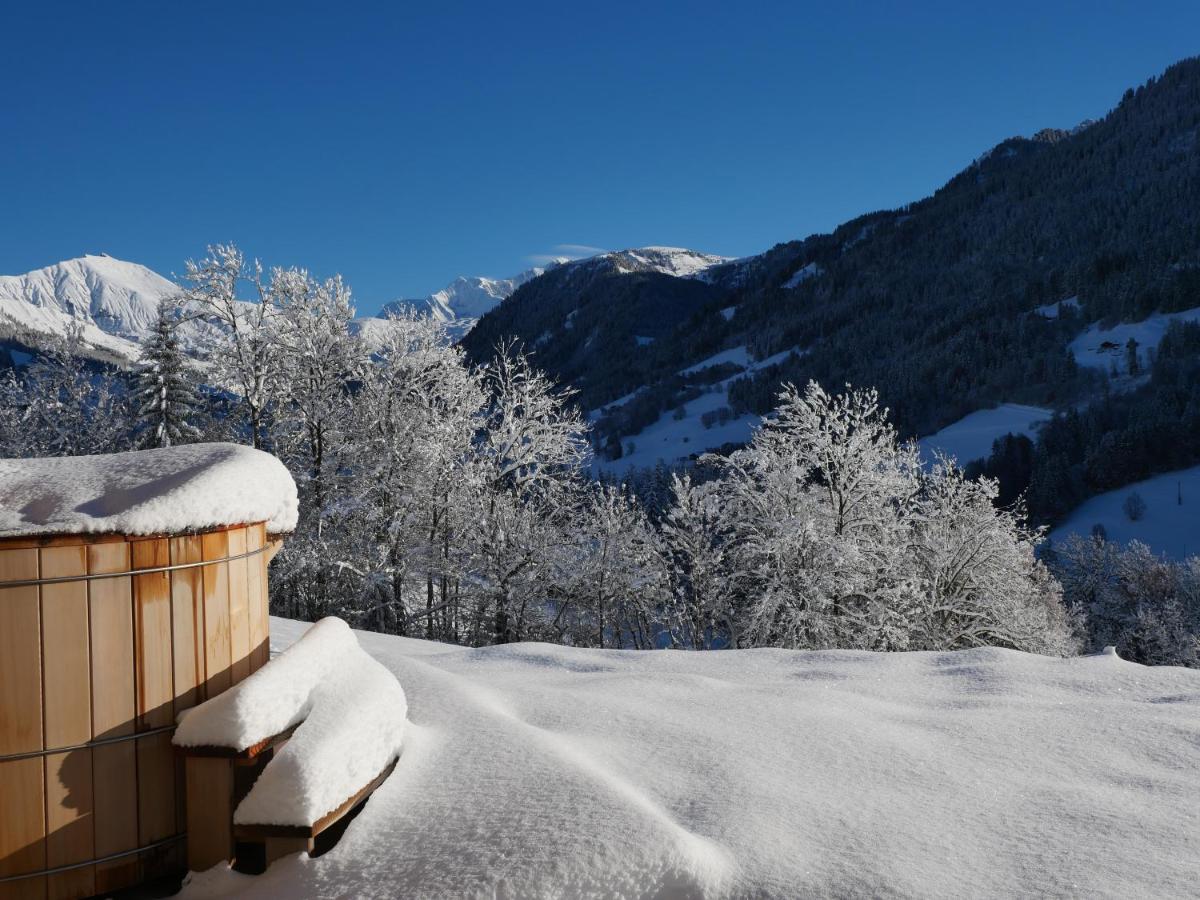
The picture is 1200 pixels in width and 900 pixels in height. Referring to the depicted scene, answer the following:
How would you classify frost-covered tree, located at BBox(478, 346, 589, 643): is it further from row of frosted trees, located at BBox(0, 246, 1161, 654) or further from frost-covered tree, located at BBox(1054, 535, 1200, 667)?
frost-covered tree, located at BBox(1054, 535, 1200, 667)

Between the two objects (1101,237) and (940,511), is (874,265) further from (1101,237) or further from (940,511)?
(940,511)

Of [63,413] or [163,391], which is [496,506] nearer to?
[163,391]

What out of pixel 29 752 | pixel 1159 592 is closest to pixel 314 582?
pixel 29 752

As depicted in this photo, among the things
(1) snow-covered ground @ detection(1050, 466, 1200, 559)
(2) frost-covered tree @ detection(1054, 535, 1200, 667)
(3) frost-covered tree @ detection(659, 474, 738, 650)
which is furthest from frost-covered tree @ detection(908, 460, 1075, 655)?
(1) snow-covered ground @ detection(1050, 466, 1200, 559)

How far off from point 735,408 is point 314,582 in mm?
113441

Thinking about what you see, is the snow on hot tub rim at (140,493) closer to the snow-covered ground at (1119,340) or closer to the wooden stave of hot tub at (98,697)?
the wooden stave of hot tub at (98,697)

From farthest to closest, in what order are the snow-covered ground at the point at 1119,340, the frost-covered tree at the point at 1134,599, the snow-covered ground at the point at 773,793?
1. the snow-covered ground at the point at 1119,340
2. the frost-covered tree at the point at 1134,599
3. the snow-covered ground at the point at 773,793

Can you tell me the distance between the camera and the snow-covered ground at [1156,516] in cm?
6112

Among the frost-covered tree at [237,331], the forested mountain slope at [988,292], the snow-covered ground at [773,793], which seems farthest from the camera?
the forested mountain slope at [988,292]

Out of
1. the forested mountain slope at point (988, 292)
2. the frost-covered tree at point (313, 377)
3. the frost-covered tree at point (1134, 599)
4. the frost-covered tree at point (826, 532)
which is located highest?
the forested mountain slope at point (988, 292)

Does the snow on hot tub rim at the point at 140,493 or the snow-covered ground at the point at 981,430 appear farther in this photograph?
the snow-covered ground at the point at 981,430

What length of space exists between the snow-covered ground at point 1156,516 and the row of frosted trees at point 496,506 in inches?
1826

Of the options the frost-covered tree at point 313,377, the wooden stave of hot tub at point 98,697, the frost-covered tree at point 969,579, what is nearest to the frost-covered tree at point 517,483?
the frost-covered tree at point 313,377

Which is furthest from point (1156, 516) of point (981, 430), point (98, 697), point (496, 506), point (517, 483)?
point (98, 697)
